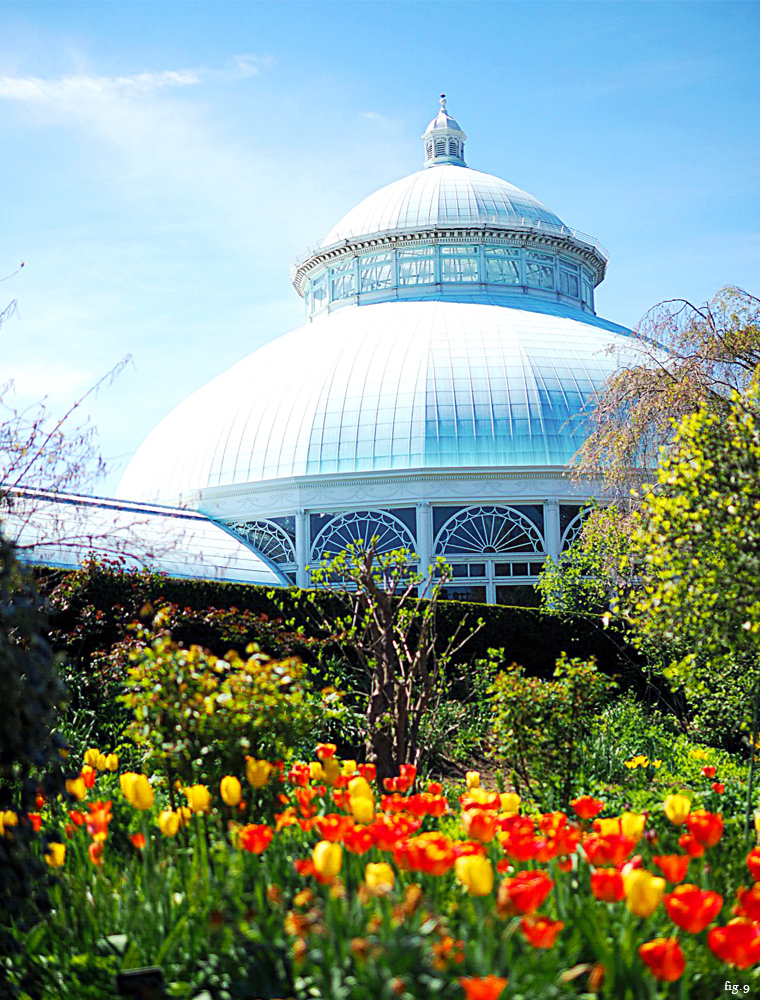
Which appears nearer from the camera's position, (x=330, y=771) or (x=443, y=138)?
(x=330, y=771)

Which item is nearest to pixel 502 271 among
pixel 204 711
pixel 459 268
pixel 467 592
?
pixel 459 268

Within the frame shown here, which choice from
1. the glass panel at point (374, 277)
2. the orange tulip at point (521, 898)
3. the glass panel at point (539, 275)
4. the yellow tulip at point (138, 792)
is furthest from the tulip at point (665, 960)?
the glass panel at point (539, 275)

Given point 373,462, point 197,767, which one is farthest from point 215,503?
point 197,767

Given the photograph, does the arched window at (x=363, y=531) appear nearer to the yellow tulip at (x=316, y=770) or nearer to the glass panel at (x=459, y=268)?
the glass panel at (x=459, y=268)

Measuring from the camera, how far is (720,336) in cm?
1489

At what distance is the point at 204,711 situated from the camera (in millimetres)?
5898

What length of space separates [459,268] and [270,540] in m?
13.2

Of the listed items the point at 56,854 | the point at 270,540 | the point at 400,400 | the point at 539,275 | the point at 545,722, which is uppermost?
the point at 539,275

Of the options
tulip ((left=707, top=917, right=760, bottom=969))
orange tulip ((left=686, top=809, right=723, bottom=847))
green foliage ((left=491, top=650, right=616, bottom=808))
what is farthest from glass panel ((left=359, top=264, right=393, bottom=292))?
tulip ((left=707, top=917, right=760, bottom=969))

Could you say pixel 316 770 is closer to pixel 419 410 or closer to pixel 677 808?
Result: pixel 677 808

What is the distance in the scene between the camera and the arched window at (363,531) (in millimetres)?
24734

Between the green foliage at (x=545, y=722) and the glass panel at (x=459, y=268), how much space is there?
26073 millimetres

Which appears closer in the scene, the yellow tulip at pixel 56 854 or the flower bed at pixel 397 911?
the flower bed at pixel 397 911

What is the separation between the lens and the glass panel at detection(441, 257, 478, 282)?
32562mm
